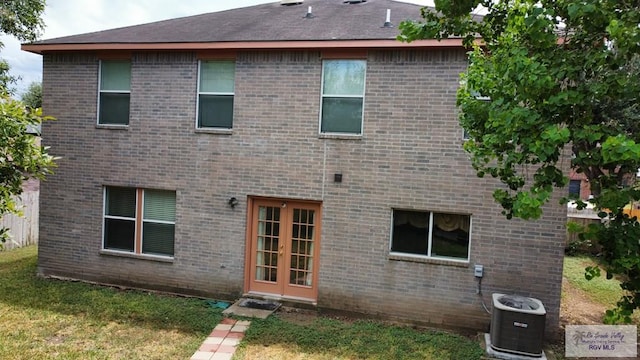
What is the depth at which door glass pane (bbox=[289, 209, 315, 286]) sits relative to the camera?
9.08 metres

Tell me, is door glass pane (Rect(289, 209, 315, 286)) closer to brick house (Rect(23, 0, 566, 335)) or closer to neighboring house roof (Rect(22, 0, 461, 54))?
brick house (Rect(23, 0, 566, 335))

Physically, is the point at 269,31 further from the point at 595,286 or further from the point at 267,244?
the point at 595,286

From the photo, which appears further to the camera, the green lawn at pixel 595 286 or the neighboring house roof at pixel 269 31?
the green lawn at pixel 595 286

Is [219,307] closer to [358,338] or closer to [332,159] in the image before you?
[358,338]

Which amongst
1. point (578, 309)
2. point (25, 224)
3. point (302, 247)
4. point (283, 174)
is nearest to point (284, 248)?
point (302, 247)

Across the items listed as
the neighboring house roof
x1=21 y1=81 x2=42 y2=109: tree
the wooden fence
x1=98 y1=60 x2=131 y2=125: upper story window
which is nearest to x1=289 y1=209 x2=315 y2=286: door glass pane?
the neighboring house roof

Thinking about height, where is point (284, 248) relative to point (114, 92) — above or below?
Result: below

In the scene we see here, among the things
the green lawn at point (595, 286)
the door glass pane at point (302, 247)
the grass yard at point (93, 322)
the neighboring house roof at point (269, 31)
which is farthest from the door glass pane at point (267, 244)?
the green lawn at point (595, 286)

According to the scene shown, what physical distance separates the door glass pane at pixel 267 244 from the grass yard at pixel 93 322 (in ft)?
4.46

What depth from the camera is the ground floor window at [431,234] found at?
8.26m

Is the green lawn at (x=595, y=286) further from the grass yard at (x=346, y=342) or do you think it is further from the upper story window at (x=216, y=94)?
the upper story window at (x=216, y=94)

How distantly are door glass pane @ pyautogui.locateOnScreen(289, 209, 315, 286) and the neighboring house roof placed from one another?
3.47m

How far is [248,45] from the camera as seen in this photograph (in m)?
8.73

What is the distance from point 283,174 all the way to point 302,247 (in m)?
1.59
